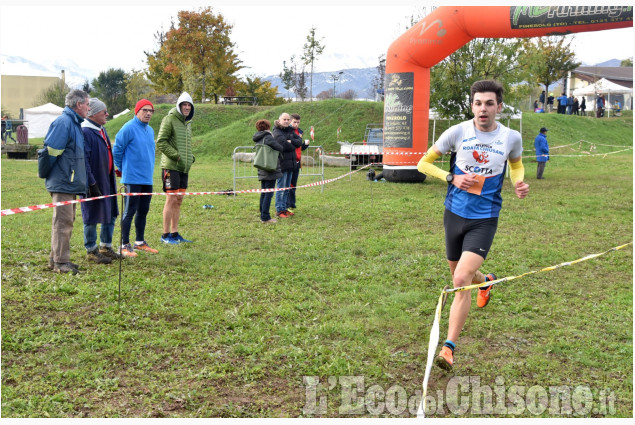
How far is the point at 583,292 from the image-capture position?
607 centimetres

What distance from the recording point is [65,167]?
6152mm

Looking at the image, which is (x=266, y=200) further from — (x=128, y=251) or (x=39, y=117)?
(x=39, y=117)

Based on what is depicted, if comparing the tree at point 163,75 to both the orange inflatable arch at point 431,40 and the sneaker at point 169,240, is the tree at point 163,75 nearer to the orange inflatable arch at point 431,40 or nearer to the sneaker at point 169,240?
the orange inflatable arch at point 431,40

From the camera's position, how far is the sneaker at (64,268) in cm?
629

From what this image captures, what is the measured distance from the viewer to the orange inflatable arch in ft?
39.2

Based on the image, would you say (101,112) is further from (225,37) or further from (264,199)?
(225,37)

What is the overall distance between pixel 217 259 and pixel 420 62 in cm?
1026

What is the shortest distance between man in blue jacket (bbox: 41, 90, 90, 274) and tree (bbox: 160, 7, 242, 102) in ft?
114

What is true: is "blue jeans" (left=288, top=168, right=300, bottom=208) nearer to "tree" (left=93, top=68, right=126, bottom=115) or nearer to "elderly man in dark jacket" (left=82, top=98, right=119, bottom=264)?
"elderly man in dark jacket" (left=82, top=98, right=119, bottom=264)

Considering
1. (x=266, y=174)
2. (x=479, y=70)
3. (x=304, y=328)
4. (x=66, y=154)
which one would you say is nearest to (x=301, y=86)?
(x=479, y=70)

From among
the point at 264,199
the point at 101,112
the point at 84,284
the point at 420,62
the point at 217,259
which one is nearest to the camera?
the point at 84,284

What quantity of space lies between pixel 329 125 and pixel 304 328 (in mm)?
23629

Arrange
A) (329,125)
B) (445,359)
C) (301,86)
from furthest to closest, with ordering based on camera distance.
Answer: (301,86) → (329,125) → (445,359)
